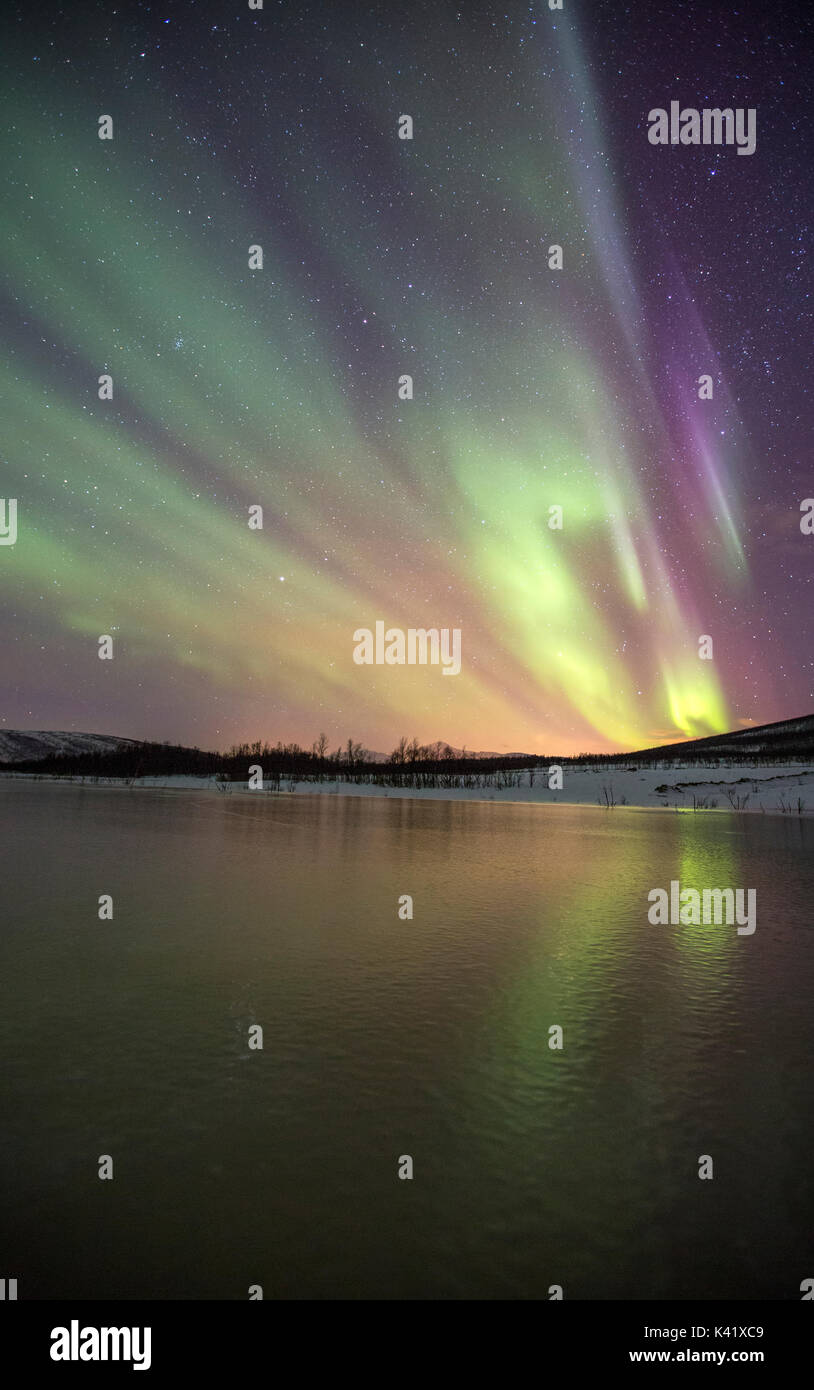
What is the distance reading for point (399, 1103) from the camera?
5902mm

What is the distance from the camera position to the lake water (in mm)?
4121

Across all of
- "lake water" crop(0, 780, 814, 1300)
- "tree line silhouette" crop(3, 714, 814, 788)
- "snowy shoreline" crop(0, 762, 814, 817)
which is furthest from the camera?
"tree line silhouette" crop(3, 714, 814, 788)

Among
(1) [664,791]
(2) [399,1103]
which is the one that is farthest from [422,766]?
(2) [399,1103]

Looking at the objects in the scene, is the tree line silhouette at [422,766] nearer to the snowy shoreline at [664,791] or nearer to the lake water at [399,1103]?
the snowy shoreline at [664,791]

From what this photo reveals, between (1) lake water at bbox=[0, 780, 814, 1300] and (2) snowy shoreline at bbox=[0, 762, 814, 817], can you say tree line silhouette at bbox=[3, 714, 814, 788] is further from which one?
(1) lake water at bbox=[0, 780, 814, 1300]

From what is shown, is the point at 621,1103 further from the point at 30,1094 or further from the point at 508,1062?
the point at 30,1094

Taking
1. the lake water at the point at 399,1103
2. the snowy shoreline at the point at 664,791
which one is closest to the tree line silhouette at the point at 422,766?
the snowy shoreline at the point at 664,791

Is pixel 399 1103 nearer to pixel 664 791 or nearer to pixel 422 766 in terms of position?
pixel 664 791

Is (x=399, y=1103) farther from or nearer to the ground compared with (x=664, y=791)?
farther from the ground

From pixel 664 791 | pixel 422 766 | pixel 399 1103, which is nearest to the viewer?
pixel 399 1103

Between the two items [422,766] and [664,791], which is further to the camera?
[422,766]

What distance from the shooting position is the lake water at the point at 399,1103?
4121 millimetres

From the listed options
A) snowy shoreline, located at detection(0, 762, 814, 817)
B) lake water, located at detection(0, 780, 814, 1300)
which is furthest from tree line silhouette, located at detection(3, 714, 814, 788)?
lake water, located at detection(0, 780, 814, 1300)

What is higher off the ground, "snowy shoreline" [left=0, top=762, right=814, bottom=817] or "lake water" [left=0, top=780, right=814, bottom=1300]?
"lake water" [left=0, top=780, right=814, bottom=1300]
